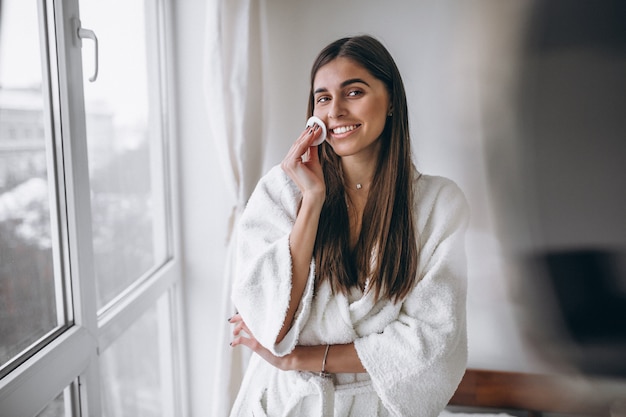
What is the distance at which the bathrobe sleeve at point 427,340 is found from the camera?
2.46 ft

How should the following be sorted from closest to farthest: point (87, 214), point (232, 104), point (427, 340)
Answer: point (427, 340), point (87, 214), point (232, 104)

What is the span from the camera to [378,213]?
82 cm

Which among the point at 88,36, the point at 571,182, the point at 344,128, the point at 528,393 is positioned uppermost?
the point at 88,36

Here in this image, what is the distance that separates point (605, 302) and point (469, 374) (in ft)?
1.00

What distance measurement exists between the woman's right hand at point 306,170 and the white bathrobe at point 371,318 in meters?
0.04

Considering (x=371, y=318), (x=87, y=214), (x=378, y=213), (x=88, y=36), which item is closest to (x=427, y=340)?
(x=371, y=318)

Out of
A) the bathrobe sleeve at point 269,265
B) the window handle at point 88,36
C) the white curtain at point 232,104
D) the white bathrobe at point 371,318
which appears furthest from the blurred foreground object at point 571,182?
the window handle at point 88,36

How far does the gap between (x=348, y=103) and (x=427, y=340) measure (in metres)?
0.40

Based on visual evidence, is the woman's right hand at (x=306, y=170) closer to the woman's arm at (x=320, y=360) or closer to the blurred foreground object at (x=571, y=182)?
the woman's arm at (x=320, y=360)

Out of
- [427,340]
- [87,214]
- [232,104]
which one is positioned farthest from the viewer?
[232,104]

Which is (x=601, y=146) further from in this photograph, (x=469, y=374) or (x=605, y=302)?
(x=469, y=374)

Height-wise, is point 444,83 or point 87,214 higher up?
point 444,83

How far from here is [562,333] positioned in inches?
36.3

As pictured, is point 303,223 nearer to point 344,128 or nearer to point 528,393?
point 344,128
